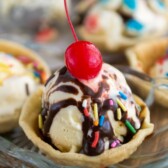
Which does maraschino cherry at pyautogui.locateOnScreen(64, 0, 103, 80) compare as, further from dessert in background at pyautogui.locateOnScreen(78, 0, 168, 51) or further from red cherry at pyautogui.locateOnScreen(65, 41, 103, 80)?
dessert in background at pyautogui.locateOnScreen(78, 0, 168, 51)

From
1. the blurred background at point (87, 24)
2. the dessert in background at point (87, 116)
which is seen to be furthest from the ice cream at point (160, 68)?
the dessert in background at point (87, 116)

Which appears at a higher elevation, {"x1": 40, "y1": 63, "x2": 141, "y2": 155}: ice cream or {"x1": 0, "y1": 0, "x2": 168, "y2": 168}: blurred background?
{"x1": 40, "y1": 63, "x2": 141, "y2": 155}: ice cream

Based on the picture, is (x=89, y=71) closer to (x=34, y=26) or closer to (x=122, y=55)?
(x=122, y=55)

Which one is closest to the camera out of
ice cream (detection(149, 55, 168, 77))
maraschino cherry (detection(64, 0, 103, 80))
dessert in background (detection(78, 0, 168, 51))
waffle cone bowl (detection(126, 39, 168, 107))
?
maraschino cherry (detection(64, 0, 103, 80))

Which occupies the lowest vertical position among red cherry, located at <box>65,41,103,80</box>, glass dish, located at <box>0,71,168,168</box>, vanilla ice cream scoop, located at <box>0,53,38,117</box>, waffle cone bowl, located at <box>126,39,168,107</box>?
waffle cone bowl, located at <box>126,39,168,107</box>

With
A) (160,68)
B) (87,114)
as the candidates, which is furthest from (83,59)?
(160,68)

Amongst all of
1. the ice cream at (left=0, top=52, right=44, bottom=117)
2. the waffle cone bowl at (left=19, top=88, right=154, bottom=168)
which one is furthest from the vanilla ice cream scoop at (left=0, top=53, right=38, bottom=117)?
the waffle cone bowl at (left=19, top=88, right=154, bottom=168)

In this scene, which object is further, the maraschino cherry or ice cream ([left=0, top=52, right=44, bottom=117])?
ice cream ([left=0, top=52, right=44, bottom=117])

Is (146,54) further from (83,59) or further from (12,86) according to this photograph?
(83,59)
